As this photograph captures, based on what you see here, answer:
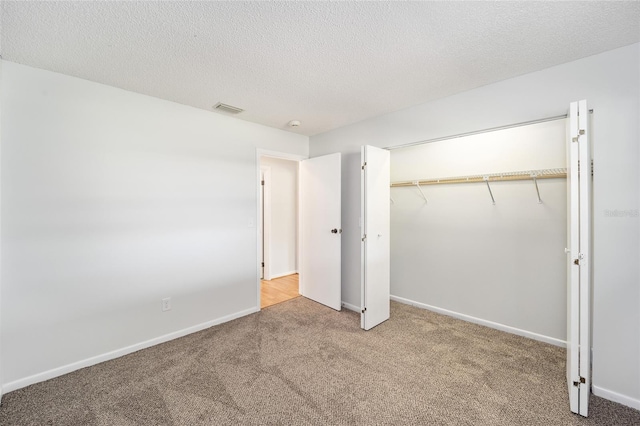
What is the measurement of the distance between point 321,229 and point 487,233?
1978mm

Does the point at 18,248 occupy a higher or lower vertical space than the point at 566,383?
higher

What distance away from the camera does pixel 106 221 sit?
233 cm

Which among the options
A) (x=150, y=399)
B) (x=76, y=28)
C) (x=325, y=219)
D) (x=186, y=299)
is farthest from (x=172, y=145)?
(x=150, y=399)

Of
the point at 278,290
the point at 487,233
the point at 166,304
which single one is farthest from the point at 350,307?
the point at 166,304

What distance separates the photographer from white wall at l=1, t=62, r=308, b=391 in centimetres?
199

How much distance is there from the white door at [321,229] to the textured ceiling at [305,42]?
4.08ft

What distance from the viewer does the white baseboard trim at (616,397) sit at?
175 centimetres

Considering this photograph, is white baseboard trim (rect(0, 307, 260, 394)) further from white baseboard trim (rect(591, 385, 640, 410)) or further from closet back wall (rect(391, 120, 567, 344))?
white baseboard trim (rect(591, 385, 640, 410))

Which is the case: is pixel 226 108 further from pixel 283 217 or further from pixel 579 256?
pixel 579 256

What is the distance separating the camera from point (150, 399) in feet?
6.07

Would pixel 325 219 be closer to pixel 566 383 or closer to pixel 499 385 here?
pixel 499 385

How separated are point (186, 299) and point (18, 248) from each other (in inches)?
53.1

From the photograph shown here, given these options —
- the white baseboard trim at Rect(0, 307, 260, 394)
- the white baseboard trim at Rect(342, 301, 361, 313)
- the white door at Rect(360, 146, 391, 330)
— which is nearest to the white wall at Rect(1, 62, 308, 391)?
the white baseboard trim at Rect(0, 307, 260, 394)

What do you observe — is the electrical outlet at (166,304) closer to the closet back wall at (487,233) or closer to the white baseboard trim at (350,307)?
the white baseboard trim at (350,307)
